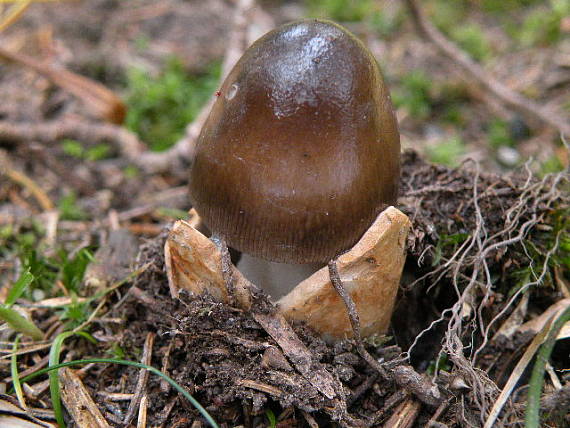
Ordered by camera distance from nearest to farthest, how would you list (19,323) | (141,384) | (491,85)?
(141,384) → (19,323) → (491,85)

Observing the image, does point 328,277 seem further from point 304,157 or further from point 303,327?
point 304,157

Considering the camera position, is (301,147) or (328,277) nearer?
(301,147)

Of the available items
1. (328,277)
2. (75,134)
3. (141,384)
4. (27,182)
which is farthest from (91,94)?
(328,277)

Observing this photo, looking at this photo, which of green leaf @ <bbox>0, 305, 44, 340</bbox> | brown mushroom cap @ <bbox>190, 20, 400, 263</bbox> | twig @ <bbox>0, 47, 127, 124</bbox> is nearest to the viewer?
brown mushroom cap @ <bbox>190, 20, 400, 263</bbox>

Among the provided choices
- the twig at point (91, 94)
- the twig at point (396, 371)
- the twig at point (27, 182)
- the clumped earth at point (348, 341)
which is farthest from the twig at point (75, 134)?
the twig at point (396, 371)

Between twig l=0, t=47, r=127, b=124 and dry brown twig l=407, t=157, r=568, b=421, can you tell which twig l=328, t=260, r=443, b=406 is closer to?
dry brown twig l=407, t=157, r=568, b=421

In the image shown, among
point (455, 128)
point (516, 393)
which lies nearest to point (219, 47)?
point (455, 128)

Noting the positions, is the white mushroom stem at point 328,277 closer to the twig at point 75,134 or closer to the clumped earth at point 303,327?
the clumped earth at point 303,327

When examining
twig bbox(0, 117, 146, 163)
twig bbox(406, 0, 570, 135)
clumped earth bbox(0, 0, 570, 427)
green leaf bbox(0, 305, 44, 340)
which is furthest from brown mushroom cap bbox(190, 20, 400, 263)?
twig bbox(406, 0, 570, 135)
